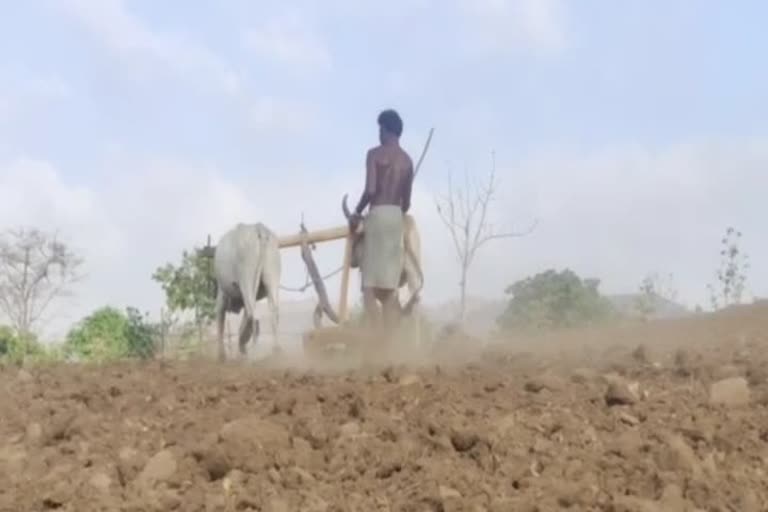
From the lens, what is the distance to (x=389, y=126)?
442 inches

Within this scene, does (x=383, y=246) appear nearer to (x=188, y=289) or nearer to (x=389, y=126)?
(x=389, y=126)

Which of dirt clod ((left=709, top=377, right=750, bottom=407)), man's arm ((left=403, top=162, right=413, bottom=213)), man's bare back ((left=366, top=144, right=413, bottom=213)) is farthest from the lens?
man's arm ((left=403, top=162, right=413, bottom=213))

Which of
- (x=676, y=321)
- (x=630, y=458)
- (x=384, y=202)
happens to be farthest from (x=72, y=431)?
(x=676, y=321)

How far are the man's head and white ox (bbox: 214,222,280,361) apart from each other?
2.67 m

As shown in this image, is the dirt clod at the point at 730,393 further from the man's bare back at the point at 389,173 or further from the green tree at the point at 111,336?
the green tree at the point at 111,336

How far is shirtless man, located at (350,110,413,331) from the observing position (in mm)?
11188

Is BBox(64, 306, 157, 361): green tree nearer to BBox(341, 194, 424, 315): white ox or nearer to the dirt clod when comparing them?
BBox(341, 194, 424, 315): white ox

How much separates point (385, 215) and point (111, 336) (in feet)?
24.4

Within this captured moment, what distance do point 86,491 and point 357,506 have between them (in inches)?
50.5

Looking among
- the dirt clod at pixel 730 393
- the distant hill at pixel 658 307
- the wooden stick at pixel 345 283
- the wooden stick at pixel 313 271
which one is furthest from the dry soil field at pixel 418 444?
the distant hill at pixel 658 307

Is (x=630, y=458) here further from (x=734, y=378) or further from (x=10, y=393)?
(x=10, y=393)

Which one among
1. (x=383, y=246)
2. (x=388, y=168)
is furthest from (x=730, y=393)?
(x=383, y=246)

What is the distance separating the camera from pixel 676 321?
14.6m

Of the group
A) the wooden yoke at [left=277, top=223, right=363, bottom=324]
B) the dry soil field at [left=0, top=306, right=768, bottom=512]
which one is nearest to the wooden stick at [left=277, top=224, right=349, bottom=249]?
the wooden yoke at [left=277, top=223, right=363, bottom=324]
